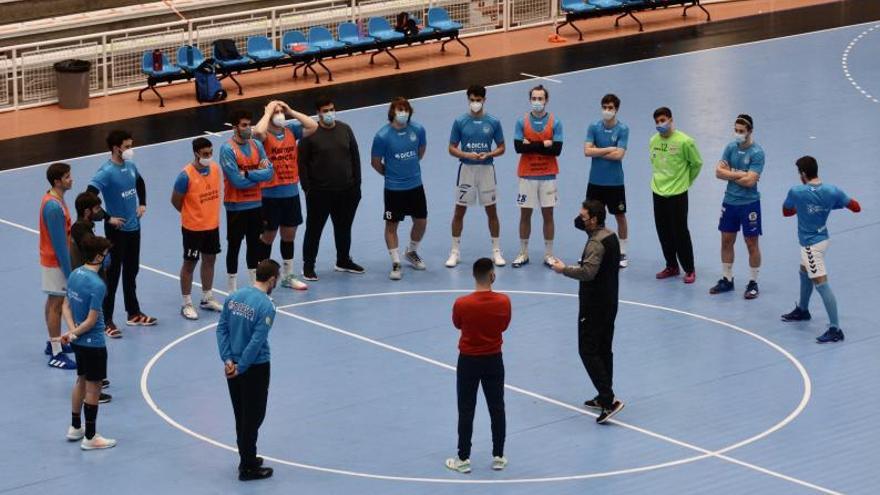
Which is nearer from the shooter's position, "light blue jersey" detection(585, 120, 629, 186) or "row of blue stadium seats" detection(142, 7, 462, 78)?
"light blue jersey" detection(585, 120, 629, 186)

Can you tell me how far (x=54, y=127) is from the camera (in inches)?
1036

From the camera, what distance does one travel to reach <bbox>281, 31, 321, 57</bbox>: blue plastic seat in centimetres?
2883

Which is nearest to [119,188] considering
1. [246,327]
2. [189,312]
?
[189,312]

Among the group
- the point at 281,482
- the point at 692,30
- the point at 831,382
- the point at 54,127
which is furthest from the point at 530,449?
the point at 692,30

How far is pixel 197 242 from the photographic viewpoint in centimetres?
1806

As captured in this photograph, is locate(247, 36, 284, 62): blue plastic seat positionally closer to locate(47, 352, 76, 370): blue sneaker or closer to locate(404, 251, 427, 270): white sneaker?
locate(404, 251, 427, 270): white sneaker

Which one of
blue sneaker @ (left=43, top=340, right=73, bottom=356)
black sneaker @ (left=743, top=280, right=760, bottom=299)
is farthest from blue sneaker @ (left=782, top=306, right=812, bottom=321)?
blue sneaker @ (left=43, top=340, right=73, bottom=356)

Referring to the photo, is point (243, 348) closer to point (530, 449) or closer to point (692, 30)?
point (530, 449)

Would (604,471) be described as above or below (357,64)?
below

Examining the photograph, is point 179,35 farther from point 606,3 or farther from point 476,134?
point 476,134

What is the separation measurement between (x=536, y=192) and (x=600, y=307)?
4689mm

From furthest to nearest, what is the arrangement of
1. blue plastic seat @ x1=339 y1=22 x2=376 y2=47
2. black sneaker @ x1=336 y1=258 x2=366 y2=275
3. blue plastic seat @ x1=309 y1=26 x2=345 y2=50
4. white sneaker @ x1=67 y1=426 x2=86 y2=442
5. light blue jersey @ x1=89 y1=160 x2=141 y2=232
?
1. blue plastic seat @ x1=339 y1=22 x2=376 y2=47
2. blue plastic seat @ x1=309 y1=26 x2=345 y2=50
3. black sneaker @ x1=336 y1=258 x2=366 y2=275
4. light blue jersey @ x1=89 y1=160 x2=141 y2=232
5. white sneaker @ x1=67 y1=426 x2=86 y2=442

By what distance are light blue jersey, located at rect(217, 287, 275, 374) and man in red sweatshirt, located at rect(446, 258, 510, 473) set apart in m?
1.58

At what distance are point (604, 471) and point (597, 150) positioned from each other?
5852 millimetres
